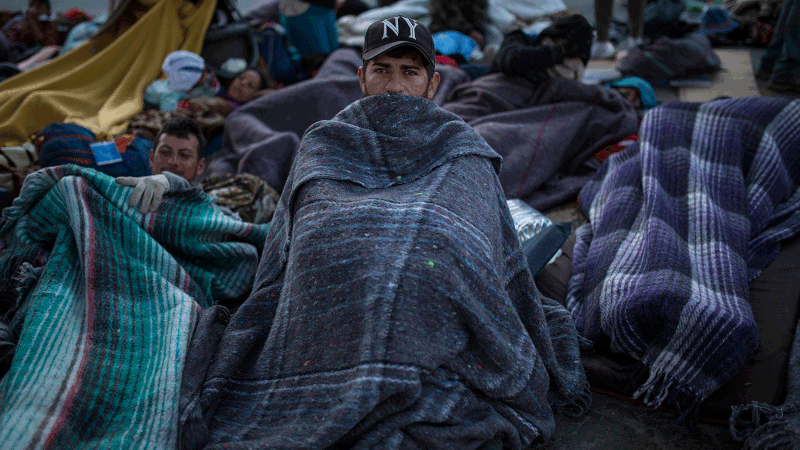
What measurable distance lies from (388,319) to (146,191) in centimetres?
107

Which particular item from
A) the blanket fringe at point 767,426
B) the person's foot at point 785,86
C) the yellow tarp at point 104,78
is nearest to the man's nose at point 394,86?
the blanket fringe at point 767,426

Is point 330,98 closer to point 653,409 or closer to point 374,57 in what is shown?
point 374,57

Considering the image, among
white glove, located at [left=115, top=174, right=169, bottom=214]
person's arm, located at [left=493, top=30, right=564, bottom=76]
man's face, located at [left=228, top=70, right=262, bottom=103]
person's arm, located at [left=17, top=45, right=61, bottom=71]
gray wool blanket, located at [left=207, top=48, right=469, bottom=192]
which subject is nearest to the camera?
white glove, located at [left=115, top=174, right=169, bottom=214]

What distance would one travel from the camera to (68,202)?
5.22ft

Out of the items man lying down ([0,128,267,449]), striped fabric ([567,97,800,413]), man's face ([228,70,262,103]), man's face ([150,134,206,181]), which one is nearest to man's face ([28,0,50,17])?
man's face ([228,70,262,103])

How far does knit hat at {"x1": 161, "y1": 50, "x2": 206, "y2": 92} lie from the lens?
352cm

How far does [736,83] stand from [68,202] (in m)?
4.06

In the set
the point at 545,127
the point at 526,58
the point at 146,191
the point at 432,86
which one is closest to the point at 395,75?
the point at 432,86

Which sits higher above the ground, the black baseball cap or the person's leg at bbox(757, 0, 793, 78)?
the black baseball cap

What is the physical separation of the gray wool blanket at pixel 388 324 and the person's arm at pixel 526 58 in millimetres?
1652

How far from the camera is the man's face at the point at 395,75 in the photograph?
1.56 m

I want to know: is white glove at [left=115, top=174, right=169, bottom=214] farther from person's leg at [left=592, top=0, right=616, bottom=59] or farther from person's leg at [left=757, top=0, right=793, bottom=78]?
person's leg at [left=757, top=0, right=793, bottom=78]

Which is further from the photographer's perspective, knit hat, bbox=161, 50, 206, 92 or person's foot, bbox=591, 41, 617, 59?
person's foot, bbox=591, 41, 617, 59

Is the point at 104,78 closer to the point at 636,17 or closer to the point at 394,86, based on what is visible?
the point at 394,86
